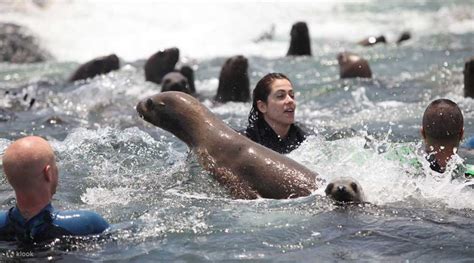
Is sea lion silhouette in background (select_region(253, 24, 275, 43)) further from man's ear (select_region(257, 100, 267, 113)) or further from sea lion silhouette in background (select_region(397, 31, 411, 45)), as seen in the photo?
man's ear (select_region(257, 100, 267, 113))

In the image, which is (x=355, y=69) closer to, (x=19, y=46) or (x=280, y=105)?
(x=280, y=105)

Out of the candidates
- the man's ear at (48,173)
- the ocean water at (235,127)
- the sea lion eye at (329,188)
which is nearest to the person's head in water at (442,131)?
the ocean water at (235,127)

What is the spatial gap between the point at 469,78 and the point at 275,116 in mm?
5620

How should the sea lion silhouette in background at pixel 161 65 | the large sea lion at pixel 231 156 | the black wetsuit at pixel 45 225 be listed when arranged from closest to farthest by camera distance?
the black wetsuit at pixel 45 225
the large sea lion at pixel 231 156
the sea lion silhouette in background at pixel 161 65

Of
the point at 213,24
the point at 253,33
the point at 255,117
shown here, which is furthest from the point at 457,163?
the point at 213,24

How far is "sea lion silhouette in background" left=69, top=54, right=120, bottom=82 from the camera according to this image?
15.9m

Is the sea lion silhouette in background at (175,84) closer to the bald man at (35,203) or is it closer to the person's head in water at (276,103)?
the person's head in water at (276,103)

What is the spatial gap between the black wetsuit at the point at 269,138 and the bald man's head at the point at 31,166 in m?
2.85

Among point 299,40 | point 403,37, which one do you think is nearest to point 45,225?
point 299,40

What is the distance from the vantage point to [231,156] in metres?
6.76

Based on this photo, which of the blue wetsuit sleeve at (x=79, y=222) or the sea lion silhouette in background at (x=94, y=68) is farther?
the sea lion silhouette in background at (x=94, y=68)

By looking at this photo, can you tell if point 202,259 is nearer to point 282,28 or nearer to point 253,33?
point 253,33

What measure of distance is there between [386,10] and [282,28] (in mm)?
5511

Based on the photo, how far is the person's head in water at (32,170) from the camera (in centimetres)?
513
